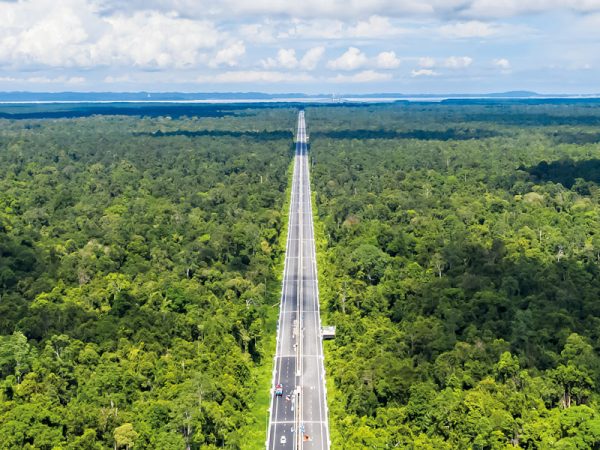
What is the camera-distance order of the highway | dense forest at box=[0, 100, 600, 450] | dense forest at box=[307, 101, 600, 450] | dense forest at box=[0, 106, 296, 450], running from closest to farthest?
dense forest at box=[307, 101, 600, 450], dense forest at box=[0, 100, 600, 450], dense forest at box=[0, 106, 296, 450], the highway

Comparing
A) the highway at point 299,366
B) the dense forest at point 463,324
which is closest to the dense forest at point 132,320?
the highway at point 299,366

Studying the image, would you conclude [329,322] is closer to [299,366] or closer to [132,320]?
[299,366]

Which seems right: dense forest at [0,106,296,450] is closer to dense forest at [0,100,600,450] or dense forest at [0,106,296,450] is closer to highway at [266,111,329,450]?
dense forest at [0,100,600,450]

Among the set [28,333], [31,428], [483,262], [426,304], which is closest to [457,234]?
[483,262]

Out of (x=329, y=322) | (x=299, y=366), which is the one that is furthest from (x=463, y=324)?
(x=299, y=366)

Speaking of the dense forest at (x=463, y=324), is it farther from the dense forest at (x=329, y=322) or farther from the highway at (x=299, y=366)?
the highway at (x=299, y=366)

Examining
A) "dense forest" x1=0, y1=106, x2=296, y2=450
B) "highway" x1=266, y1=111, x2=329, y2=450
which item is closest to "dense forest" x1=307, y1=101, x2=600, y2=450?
"highway" x1=266, y1=111, x2=329, y2=450

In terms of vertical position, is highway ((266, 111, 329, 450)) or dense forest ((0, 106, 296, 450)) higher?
dense forest ((0, 106, 296, 450))
